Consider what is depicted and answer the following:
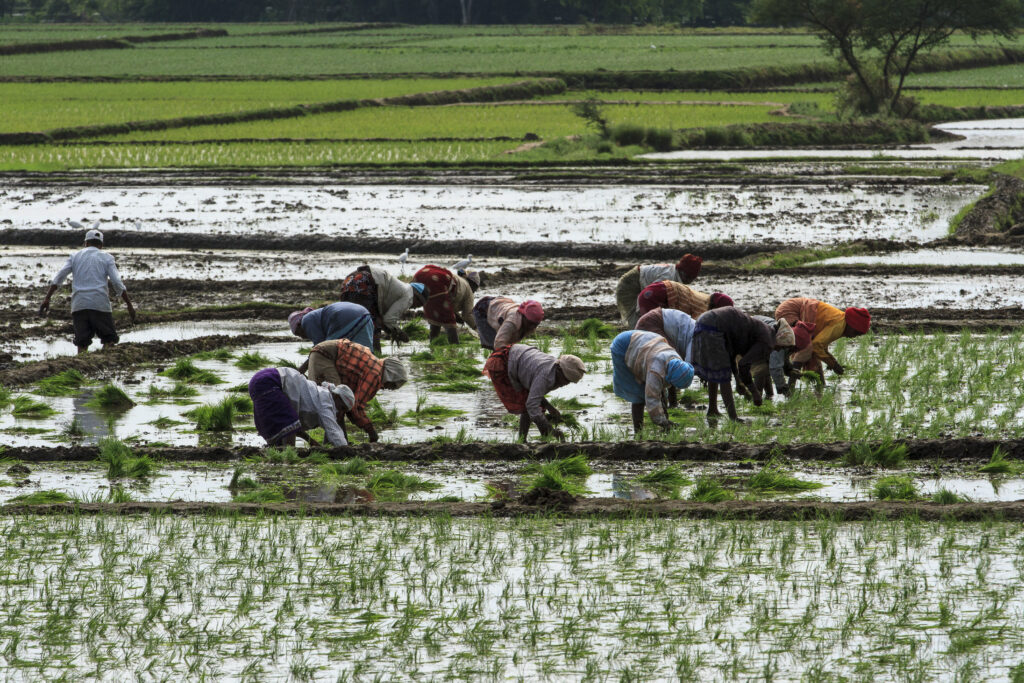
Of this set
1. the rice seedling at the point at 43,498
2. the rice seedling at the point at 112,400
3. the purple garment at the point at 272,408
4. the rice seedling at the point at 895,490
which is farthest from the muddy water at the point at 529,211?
the rice seedling at the point at 43,498

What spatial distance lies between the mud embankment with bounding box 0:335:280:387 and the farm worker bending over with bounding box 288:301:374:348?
283cm

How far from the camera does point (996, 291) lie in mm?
14680

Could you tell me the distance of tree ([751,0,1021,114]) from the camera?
37344 mm

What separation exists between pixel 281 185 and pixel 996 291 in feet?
48.3

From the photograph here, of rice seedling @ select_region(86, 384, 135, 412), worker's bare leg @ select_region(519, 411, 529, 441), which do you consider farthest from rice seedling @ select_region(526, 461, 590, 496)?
rice seedling @ select_region(86, 384, 135, 412)

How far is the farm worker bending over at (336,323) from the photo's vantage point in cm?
962

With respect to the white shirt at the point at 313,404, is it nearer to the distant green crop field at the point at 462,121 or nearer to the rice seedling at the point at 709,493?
the rice seedling at the point at 709,493

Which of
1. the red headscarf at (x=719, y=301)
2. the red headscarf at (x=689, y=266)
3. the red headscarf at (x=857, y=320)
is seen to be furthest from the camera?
the red headscarf at (x=689, y=266)

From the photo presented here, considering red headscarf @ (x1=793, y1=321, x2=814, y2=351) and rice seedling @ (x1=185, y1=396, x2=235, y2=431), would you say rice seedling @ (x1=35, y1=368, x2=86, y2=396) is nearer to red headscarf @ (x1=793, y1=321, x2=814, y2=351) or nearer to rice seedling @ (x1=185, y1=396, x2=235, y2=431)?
rice seedling @ (x1=185, y1=396, x2=235, y2=431)

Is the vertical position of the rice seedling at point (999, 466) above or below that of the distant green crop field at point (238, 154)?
below

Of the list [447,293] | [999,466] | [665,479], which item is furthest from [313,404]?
[999,466]

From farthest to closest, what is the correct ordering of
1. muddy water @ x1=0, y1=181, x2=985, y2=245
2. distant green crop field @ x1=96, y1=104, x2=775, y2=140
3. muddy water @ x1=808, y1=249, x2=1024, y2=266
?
distant green crop field @ x1=96, y1=104, x2=775, y2=140 → muddy water @ x1=0, y1=181, x2=985, y2=245 → muddy water @ x1=808, y1=249, x2=1024, y2=266

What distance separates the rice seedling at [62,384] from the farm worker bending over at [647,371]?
4904mm

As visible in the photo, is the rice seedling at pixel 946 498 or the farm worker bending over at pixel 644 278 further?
the farm worker bending over at pixel 644 278
